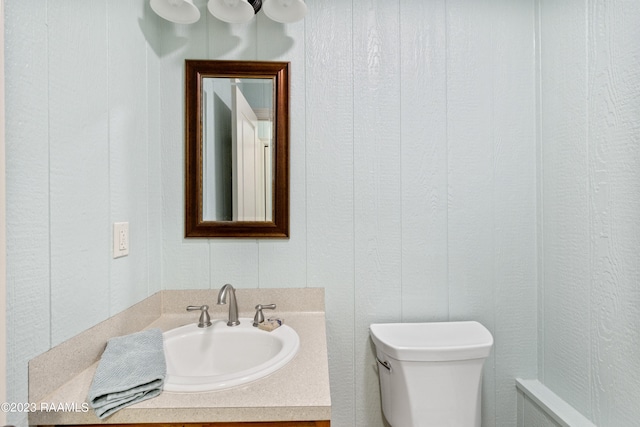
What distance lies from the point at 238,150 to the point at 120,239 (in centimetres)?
54

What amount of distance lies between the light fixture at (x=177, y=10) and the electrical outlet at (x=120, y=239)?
2.45 ft

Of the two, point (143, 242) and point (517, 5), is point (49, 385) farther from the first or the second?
point (517, 5)

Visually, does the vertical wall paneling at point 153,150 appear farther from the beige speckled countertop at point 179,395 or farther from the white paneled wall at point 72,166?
the beige speckled countertop at point 179,395

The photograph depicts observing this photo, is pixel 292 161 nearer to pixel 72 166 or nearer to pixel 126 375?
pixel 72 166

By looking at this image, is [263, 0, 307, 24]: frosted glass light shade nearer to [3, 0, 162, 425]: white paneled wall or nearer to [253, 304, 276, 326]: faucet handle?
[3, 0, 162, 425]: white paneled wall

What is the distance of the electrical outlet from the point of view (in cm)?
104

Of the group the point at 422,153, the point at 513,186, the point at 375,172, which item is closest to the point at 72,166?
the point at 375,172

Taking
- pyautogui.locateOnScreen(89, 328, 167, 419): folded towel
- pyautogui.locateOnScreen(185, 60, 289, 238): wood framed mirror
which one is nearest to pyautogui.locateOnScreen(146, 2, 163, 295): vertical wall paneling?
pyautogui.locateOnScreen(185, 60, 289, 238): wood framed mirror

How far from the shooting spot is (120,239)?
106cm

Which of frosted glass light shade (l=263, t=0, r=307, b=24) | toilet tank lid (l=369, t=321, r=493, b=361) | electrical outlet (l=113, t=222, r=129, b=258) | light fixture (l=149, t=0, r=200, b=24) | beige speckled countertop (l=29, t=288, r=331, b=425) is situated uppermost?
frosted glass light shade (l=263, t=0, r=307, b=24)

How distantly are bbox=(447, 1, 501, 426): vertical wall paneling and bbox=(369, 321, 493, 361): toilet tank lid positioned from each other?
3.8 inches

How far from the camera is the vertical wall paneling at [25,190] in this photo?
0.67 metres

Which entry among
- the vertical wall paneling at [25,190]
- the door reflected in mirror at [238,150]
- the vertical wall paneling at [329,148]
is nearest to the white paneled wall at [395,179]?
the vertical wall paneling at [329,148]

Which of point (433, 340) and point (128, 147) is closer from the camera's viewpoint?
point (128, 147)
